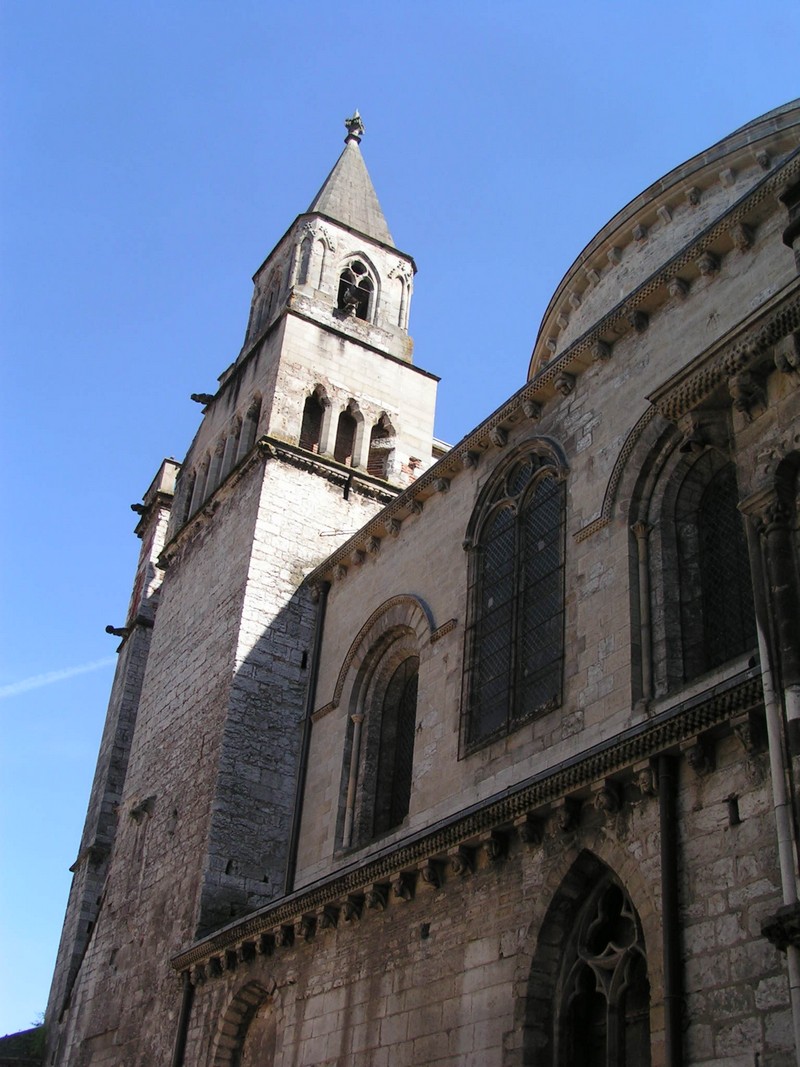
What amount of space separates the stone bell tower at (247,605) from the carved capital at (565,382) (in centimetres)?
642

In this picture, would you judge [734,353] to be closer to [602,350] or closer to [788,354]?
[788,354]

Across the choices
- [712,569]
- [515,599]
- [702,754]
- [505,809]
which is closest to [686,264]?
[712,569]

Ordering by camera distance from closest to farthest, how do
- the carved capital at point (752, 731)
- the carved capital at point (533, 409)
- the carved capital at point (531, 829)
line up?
1. the carved capital at point (752, 731)
2. the carved capital at point (531, 829)
3. the carved capital at point (533, 409)

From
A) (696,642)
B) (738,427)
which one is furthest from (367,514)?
(738,427)

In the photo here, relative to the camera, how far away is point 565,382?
13781 mm

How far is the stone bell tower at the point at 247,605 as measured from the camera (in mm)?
16766

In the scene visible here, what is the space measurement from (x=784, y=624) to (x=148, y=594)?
2107 cm

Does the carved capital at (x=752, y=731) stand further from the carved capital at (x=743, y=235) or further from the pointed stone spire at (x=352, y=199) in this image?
the pointed stone spire at (x=352, y=199)

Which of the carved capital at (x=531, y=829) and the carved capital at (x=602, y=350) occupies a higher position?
the carved capital at (x=602, y=350)

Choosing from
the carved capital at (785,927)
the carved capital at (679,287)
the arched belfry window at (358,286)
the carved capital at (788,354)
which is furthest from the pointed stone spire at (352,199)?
the carved capital at (785,927)

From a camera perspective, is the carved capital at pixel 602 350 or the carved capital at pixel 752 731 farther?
the carved capital at pixel 602 350

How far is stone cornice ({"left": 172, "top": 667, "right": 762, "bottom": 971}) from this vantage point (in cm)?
895

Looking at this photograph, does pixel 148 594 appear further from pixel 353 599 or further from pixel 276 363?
pixel 353 599

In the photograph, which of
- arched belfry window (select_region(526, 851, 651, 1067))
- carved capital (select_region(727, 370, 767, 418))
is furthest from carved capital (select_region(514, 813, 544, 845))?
carved capital (select_region(727, 370, 767, 418))
